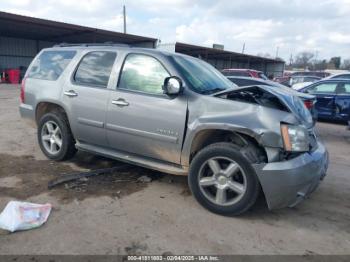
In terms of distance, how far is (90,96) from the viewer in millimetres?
4660

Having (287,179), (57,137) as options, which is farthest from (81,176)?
(287,179)

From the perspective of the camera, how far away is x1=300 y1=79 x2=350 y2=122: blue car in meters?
10.6

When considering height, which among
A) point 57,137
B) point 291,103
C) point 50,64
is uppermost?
point 50,64

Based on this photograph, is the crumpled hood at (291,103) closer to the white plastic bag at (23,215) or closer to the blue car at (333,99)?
the white plastic bag at (23,215)

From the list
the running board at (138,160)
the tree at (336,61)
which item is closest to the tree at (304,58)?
the tree at (336,61)

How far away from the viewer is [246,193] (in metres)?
3.51

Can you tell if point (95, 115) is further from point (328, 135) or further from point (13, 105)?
point (13, 105)

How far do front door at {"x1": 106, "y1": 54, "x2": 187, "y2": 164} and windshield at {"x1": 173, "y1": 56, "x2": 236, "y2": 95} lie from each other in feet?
0.91

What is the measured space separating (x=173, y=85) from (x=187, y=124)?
465 mm

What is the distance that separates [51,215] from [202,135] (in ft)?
5.98

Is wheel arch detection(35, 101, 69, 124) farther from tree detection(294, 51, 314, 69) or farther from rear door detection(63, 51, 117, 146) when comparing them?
tree detection(294, 51, 314, 69)

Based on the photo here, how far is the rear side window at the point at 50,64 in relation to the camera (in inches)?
205

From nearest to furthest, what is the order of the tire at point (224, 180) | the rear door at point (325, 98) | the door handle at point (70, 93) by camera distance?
the tire at point (224, 180)
the door handle at point (70, 93)
the rear door at point (325, 98)

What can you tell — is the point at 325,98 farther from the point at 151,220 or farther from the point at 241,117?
the point at 151,220
